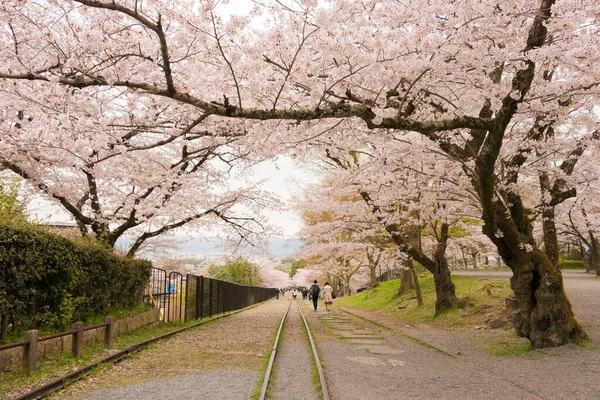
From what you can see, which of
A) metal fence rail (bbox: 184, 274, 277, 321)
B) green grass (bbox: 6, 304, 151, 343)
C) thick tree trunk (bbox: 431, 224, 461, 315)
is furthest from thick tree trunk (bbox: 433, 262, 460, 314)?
green grass (bbox: 6, 304, 151, 343)

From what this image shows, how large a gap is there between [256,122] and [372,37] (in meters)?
2.94

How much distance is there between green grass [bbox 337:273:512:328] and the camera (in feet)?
46.5

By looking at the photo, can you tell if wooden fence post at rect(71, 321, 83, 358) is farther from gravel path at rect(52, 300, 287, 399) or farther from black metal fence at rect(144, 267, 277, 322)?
black metal fence at rect(144, 267, 277, 322)

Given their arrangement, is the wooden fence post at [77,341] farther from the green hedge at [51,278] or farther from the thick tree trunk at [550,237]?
the thick tree trunk at [550,237]

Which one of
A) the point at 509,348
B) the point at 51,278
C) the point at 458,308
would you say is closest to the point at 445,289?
the point at 458,308

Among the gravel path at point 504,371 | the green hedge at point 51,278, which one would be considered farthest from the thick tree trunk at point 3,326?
the gravel path at point 504,371

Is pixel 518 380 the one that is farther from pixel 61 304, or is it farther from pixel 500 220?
pixel 61 304

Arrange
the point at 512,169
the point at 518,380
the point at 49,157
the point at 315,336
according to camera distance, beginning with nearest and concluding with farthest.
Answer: the point at 518,380
the point at 512,169
the point at 49,157
the point at 315,336

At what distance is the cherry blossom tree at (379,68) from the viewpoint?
696cm

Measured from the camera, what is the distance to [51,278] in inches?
302

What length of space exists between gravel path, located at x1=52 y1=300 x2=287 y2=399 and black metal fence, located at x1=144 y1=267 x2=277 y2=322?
3.65 m

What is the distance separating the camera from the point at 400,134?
43.7 feet

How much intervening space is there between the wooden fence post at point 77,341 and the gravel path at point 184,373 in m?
0.80

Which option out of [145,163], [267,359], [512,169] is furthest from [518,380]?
[145,163]
